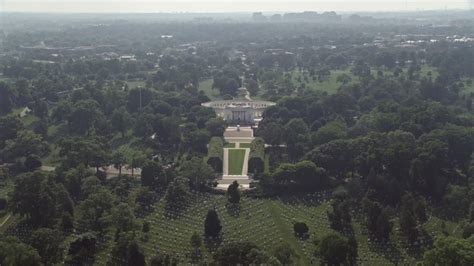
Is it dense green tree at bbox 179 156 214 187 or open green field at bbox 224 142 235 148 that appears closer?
dense green tree at bbox 179 156 214 187

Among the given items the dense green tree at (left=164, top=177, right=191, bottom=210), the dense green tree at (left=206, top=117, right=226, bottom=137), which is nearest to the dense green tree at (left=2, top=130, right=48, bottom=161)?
the dense green tree at (left=164, top=177, right=191, bottom=210)

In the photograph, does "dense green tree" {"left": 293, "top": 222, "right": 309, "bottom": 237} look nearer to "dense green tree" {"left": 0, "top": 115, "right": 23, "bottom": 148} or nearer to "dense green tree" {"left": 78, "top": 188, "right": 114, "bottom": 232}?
"dense green tree" {"left": 78, "top": 188, "right": 114, "bottom": 232}

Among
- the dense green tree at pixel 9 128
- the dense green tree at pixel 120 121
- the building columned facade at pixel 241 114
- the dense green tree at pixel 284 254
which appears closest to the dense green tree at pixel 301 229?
the dense green tree at pixel 284 254

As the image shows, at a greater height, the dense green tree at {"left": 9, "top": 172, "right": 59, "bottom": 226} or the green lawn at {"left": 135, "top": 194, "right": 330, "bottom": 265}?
the dense green tree at {"left": 9, "top": 172, "right": 59, "bottom": 226}

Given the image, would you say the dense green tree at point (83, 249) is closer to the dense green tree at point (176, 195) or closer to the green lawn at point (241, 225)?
the green lawn at point (241, 225)

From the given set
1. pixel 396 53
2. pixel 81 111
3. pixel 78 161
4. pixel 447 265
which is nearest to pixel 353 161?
pixel 447 265

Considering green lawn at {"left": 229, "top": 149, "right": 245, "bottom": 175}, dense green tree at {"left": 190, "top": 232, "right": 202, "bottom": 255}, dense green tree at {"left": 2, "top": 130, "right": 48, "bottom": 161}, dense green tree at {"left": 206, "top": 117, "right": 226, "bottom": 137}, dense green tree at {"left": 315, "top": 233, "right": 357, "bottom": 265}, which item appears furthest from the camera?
dense green tree at {"left": 206, "top": 117, "right": 226, "bottom": 137}

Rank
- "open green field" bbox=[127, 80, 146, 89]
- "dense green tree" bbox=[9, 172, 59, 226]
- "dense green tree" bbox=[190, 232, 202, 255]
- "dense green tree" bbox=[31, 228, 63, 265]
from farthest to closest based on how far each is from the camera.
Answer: "open green field" bbox=[127, 80, 146, 89]
"dense green tree" bbox=[9, 172, 59, 226]
"dense green tree" bbox=[190, 232, 202, 255]
"dense green tree" bbox=[31, 228, 63, 265]
